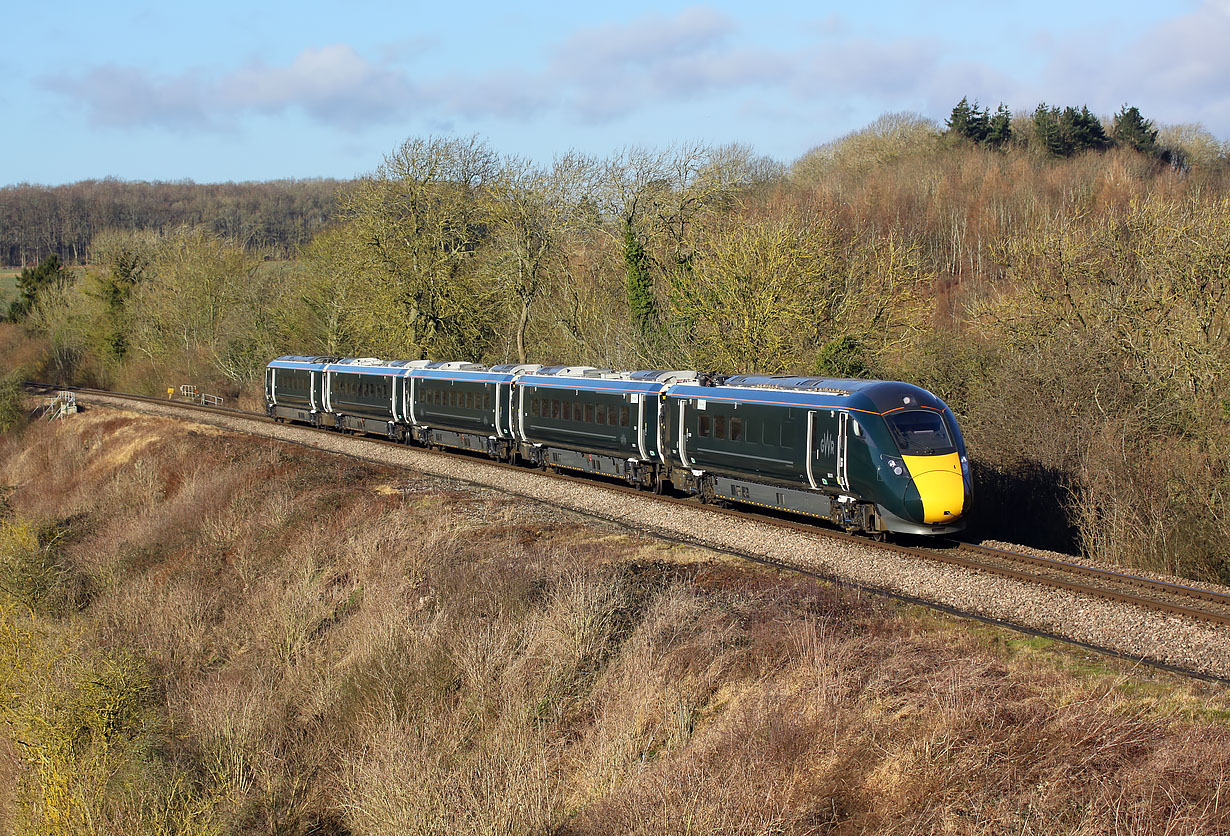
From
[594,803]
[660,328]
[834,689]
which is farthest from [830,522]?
[660,328]

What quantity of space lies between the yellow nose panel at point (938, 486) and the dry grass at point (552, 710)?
121 inches

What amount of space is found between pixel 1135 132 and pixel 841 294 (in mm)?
55063

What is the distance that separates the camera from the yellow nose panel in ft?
47.3

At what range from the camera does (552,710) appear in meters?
9.81

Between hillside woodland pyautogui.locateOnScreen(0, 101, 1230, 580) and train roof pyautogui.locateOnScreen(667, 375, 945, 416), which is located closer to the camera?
train roof pyautogui.locateOnScreen(667, 375, 945, 416)

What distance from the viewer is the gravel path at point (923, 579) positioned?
34.0ft

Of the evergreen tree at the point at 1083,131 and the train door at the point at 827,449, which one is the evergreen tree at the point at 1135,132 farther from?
the train door at the point at 827,449

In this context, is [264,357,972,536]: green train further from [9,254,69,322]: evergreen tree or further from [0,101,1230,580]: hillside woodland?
[9,254,69,322]: evergreen tree

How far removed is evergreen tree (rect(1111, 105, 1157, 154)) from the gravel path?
65070 mm

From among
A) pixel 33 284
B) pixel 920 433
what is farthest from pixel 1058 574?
pixel 33 284

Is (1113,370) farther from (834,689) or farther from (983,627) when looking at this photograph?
(834,689)

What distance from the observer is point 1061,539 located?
18.9 meters

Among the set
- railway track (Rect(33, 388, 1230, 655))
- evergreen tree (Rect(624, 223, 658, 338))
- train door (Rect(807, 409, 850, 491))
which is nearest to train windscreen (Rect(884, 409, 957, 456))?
train door (Rect(807, 409, 850, 491))

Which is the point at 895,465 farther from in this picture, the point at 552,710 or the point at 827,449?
the point at 552,710
